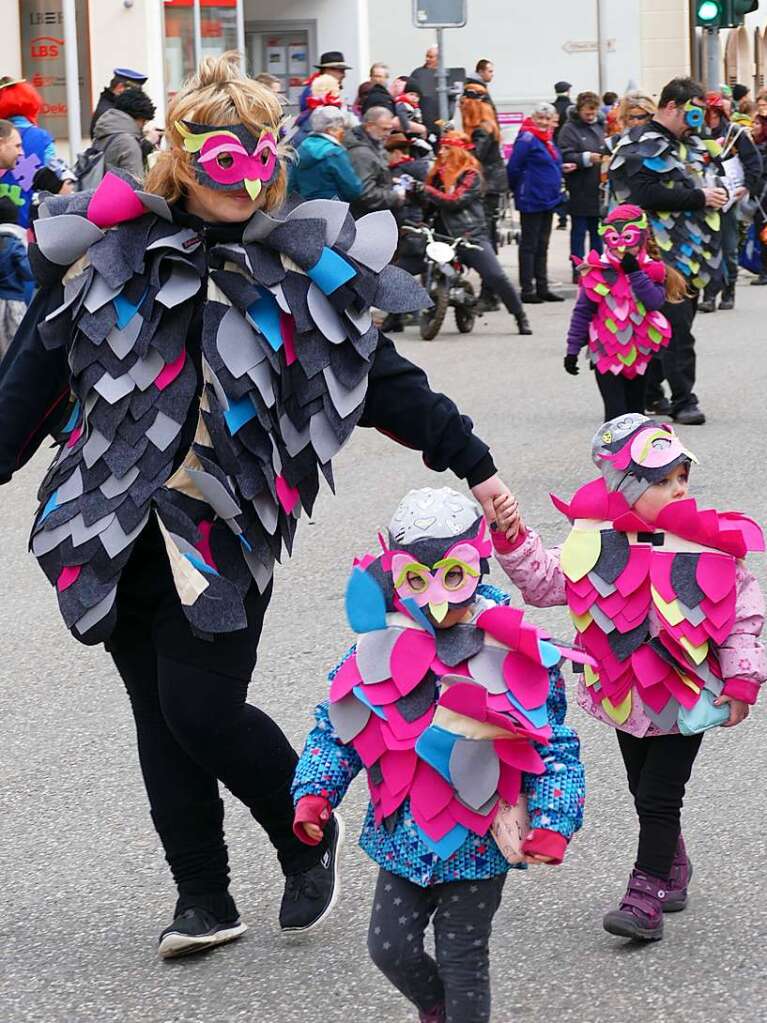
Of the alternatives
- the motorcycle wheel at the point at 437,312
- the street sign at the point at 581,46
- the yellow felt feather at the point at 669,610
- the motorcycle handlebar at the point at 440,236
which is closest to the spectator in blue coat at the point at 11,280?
the motorcycle wheel at the point at 437,312

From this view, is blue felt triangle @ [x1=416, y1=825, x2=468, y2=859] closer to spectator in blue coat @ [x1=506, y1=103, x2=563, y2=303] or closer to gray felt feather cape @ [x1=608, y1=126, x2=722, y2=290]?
gray felt feather cape @ [x1=608, y1=126, x2=722, y2=290]

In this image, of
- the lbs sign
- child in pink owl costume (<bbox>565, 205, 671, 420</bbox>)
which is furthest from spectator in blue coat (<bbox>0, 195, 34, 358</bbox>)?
the lbs sign

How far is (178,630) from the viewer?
350cm

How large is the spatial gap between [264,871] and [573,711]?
1.50 m

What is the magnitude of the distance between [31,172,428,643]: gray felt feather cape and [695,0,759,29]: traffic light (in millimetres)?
14288

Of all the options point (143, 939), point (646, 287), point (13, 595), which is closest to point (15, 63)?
point (646, 287)

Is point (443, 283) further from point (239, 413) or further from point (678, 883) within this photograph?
point (239, 413)

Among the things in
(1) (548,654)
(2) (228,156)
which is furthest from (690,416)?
(1) (548,654)

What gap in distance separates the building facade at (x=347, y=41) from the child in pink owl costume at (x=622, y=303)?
11952 millimetres

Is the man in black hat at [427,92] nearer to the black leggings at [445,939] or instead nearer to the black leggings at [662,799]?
the black leggings at [662,799]

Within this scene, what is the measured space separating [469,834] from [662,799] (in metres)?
0.82

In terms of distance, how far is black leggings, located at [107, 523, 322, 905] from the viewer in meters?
3.51

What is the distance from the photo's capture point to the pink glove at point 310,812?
10.2ft

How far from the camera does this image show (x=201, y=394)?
348 centimetres
